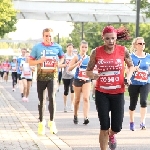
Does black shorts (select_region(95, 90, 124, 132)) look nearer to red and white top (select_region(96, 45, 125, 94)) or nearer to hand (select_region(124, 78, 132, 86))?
red and white top (select_region(96, 45, 125, 94))

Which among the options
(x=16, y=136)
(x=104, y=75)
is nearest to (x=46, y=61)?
(x=16, y=136)

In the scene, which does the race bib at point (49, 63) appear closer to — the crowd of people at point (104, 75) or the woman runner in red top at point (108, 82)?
the crowd of people at point (104, 75)

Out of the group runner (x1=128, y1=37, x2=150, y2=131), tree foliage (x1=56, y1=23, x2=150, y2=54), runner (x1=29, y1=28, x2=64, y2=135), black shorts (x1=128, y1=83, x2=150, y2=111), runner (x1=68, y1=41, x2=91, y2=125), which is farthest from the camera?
tree foliage (x1=56, y1=23, x2=150, y2=54)

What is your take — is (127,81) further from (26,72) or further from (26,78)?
(26,72)

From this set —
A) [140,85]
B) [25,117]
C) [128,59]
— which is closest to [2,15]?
[25,117]

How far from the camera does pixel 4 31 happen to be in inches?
1602

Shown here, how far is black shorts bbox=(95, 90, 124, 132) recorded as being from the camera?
804 centimetres

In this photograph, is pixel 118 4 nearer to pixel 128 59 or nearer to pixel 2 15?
pixel 2 15

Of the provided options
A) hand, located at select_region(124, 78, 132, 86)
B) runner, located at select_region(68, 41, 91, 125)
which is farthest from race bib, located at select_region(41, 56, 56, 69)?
hand, located at select_region(124, 78, 132, 86)

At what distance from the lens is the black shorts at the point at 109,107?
316 inches

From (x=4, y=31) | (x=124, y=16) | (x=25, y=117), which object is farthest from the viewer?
(x=124, y=16)

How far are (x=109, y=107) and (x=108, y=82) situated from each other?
0.32 metres

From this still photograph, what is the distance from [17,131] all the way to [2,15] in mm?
19126

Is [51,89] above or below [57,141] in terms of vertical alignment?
above
